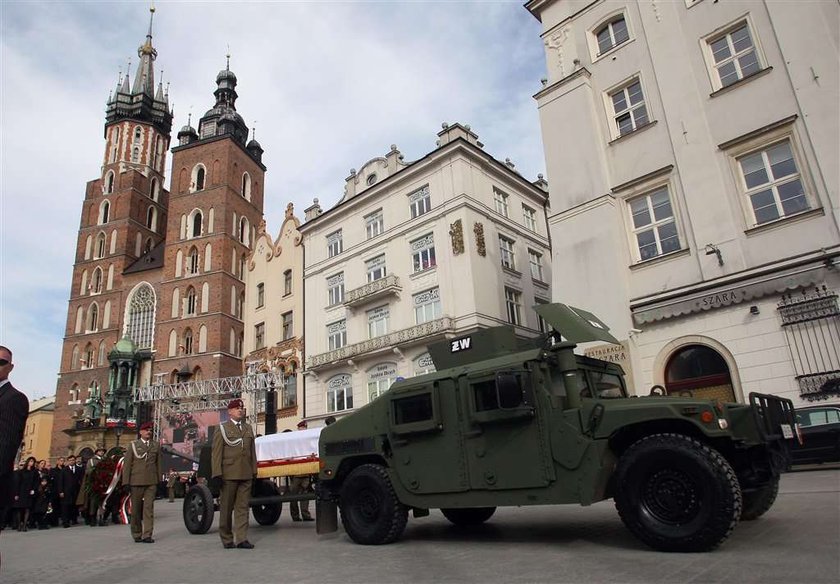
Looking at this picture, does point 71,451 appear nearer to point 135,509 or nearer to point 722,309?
point 135,509

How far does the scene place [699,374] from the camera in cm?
1406

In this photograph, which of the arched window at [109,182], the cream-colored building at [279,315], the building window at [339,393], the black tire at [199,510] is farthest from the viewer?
the arched window at [109,182]

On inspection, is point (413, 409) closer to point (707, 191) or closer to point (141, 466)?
point (141, 466)

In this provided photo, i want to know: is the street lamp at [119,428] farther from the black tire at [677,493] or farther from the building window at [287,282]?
the black tire at [677,493]

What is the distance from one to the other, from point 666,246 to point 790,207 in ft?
9.52

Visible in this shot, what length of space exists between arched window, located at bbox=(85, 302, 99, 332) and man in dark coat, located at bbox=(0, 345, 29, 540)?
52114mm

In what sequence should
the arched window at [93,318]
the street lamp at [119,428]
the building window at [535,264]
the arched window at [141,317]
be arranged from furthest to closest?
1. the arched window at [93,318]
2. the arched window at [141,317]
3. the street lamp at [119,428]
4. the building window at [535,264]

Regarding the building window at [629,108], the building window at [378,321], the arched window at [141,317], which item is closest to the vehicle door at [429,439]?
the building window at [629,108]

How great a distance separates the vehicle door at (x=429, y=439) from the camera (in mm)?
6828

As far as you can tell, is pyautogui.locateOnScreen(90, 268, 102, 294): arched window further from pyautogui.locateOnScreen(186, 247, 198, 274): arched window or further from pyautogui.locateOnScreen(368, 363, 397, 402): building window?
pyautogui.locateOnScreen(368, 363, 397, 402): building window

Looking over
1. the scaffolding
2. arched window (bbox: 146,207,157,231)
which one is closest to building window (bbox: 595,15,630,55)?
the scaffolding

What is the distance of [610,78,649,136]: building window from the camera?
16261mm

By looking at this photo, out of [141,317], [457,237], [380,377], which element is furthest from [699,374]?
[141,317]

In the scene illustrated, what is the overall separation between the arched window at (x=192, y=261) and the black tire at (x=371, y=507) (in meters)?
41.3
